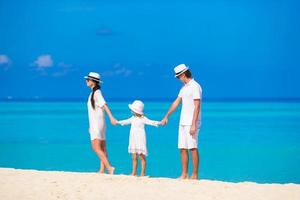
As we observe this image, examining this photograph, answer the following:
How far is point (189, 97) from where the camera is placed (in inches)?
426

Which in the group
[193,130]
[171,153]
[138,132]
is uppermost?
[171,153]

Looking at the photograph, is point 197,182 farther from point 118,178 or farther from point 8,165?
point 8,165

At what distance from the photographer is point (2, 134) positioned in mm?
33406

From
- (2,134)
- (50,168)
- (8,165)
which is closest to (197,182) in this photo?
(50,168)

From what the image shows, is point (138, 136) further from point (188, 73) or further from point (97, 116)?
point (188, 73)

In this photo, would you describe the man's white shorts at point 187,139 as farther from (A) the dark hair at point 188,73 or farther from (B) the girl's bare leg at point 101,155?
(B) the girl's bare leg at point 101,155

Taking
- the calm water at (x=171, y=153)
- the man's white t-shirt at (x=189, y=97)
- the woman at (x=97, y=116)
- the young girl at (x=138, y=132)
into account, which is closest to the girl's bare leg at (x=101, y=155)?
the woman at (x=97, y=116)

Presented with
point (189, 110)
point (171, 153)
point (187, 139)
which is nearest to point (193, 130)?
point (187, 139)

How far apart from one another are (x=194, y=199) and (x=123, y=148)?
15494mm

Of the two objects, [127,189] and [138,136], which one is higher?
[138,136]

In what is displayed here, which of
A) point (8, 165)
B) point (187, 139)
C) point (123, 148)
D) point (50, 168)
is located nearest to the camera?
point (187, 139)

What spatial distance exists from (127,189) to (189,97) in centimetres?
173

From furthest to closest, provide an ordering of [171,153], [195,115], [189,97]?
1. [171,153]
2. [189,97]
3. [195,115]

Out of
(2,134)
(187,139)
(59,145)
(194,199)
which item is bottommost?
(194,199)
